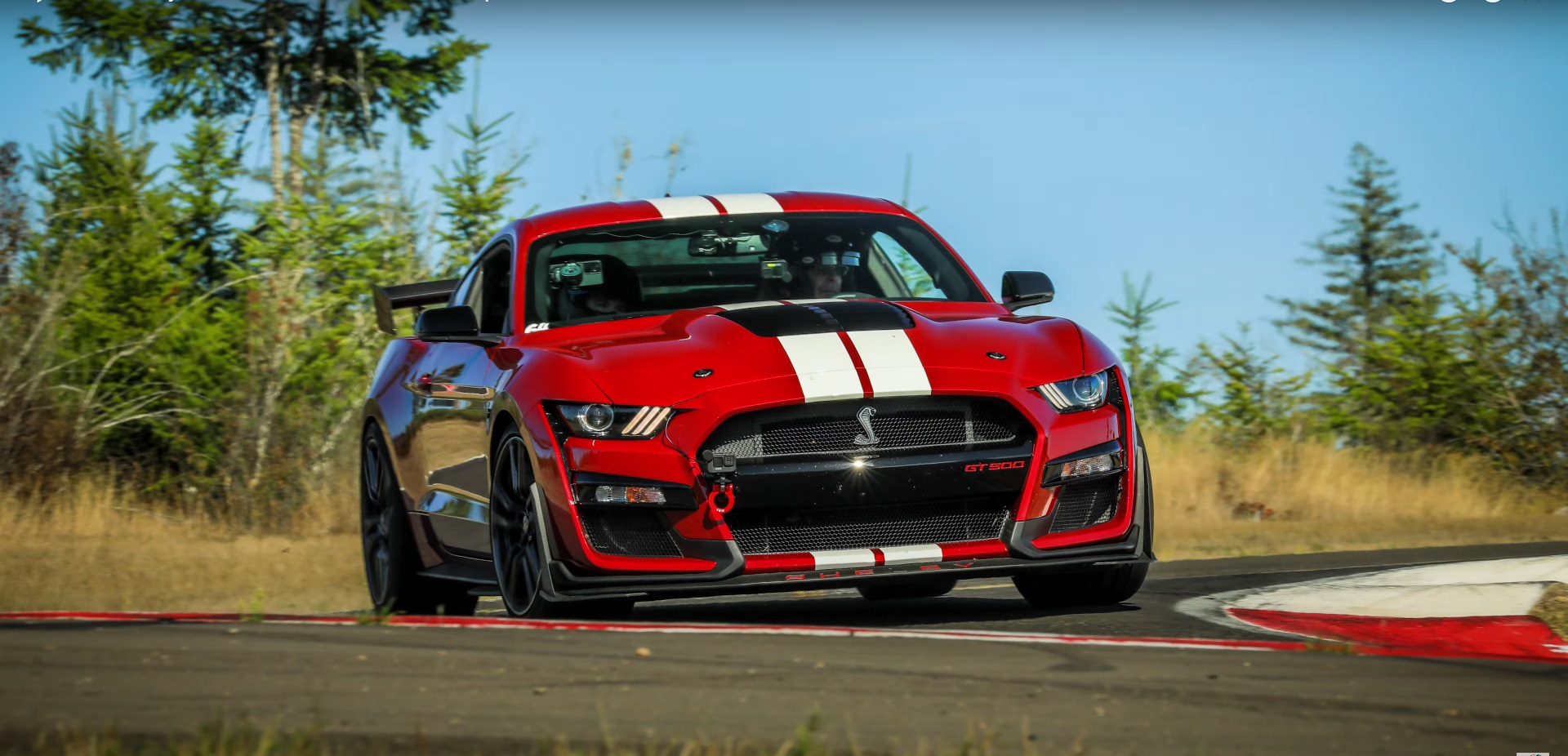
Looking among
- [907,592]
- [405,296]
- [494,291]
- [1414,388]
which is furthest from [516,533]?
[1414,388]

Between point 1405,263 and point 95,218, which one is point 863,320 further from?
point 1405,263

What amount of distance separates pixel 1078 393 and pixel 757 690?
8.91ft

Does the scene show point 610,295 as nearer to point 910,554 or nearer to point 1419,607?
point 910,554

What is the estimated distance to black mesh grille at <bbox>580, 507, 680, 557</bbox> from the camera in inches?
290

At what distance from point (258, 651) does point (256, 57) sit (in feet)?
90.5

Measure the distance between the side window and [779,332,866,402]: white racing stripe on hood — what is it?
5.70 feet

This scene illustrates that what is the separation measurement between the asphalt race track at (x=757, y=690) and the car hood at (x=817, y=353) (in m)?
1.12

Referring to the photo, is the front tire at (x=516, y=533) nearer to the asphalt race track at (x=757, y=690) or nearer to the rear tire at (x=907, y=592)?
the asphalt race track at (x=757, y=690)

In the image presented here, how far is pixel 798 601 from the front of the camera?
1052cm

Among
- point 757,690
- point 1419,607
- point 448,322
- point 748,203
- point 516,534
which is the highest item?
point 748,203

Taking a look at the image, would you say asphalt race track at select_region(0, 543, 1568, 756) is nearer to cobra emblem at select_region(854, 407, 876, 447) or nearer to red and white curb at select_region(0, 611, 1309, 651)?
red and white curb at select_region(0, 611, 1309, 651)

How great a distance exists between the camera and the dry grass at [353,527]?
512 inches

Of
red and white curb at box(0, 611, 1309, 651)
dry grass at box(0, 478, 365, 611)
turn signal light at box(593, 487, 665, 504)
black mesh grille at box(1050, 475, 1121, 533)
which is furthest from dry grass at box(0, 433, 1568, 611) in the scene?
black mesh grille at box(1050, 475, 1121, 533)

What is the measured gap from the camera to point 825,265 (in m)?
9.02
